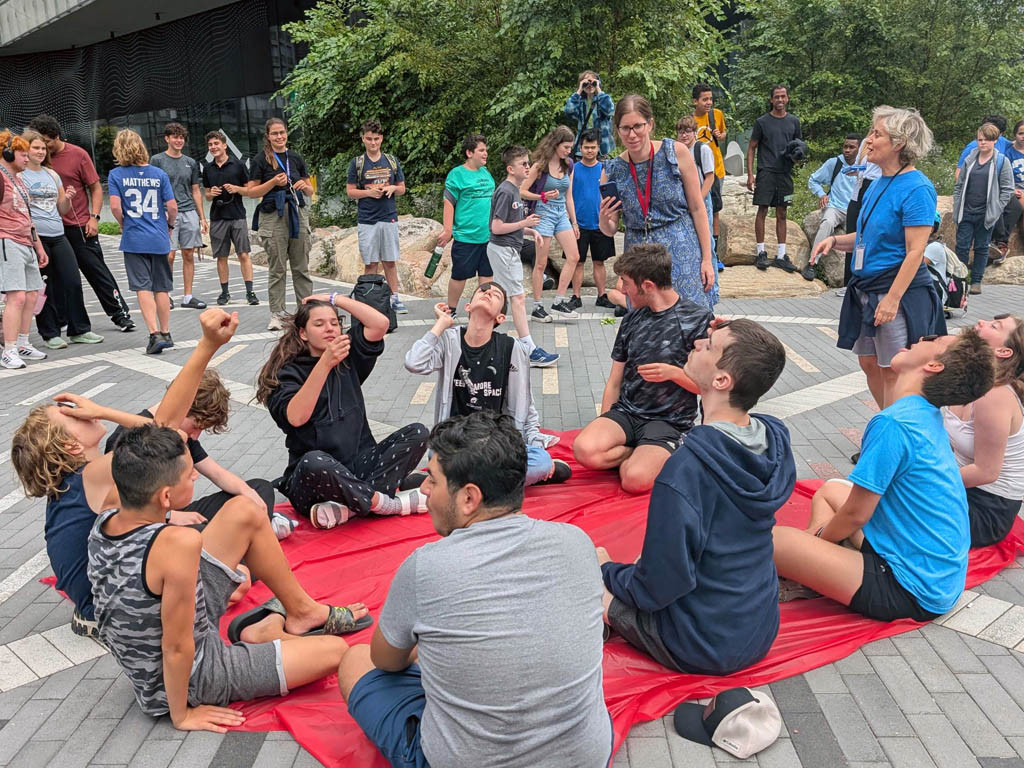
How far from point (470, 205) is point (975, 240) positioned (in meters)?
6.30

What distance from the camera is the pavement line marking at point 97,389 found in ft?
23.4

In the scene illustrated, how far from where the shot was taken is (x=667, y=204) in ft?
19.2

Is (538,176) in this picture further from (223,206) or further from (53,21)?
(53,21)

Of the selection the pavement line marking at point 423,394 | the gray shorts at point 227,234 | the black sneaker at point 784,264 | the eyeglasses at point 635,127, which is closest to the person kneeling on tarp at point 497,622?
the eyeglasses at point 635,127

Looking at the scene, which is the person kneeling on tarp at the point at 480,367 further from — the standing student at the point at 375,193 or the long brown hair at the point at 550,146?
the standing student at the point at 375,193

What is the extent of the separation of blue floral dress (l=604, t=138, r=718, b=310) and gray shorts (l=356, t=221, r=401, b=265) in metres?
4.08

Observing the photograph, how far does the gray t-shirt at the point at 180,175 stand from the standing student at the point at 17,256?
254 cm

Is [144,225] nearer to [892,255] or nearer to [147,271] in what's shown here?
[147,271]

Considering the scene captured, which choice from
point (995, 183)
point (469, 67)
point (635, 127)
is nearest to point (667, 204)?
point (635, 127)

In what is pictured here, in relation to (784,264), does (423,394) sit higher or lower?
lower

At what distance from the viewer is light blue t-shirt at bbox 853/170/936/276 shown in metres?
4.70

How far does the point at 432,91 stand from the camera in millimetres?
15195

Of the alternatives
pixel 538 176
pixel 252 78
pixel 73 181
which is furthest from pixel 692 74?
pixel 252 78

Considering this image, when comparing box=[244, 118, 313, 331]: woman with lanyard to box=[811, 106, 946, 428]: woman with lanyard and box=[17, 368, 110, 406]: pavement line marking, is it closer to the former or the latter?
box=[17, 368, 110, 406]: pavement line marking
